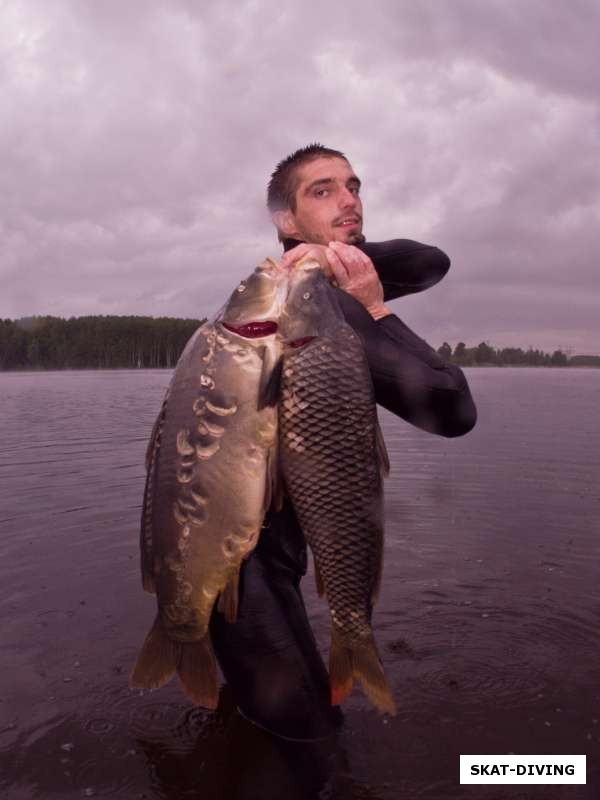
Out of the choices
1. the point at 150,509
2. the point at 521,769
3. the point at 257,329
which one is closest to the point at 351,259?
the point at 257,329

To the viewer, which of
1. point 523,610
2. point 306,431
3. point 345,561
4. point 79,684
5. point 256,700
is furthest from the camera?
point 523,610

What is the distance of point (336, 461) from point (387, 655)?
301cm

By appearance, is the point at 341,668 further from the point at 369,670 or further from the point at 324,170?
the point at 324,170

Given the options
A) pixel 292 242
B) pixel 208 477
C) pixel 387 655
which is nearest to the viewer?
pixel 208 477

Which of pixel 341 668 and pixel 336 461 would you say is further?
pixel 341 668

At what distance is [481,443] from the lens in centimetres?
1828

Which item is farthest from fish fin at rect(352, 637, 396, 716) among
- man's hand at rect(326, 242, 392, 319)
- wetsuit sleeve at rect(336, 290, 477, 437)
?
man's hand at rect(326, 242, 392, 319)

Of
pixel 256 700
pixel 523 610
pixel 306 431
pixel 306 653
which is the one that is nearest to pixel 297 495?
pixel 306 431

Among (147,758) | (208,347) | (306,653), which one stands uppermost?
(208,347)

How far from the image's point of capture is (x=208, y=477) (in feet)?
10.4

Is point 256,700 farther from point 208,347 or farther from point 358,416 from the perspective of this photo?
point 208,347

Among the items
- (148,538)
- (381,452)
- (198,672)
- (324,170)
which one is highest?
(324,170)

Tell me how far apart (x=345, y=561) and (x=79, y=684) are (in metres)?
2.94

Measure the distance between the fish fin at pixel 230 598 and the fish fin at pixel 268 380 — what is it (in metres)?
0.91
